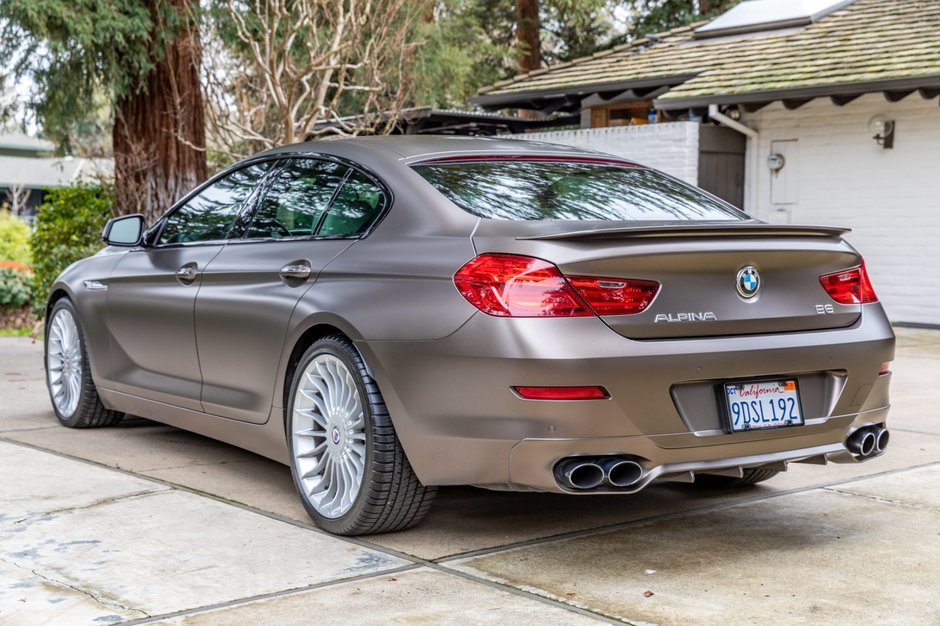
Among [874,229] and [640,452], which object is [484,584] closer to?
[640,452]

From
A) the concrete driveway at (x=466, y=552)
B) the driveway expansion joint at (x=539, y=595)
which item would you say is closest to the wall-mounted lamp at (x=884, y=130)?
the concrete driveway at (x=466, y=552)

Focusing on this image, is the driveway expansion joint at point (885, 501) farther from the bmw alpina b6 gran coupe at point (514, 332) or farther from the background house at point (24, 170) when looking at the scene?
the background house at point (24, 170)

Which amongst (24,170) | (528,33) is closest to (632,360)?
(528,33)

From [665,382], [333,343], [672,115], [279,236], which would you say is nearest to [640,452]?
[665,382]

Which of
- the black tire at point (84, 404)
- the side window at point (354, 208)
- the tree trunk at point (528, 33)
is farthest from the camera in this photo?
the tree trunk at point (528, 33)

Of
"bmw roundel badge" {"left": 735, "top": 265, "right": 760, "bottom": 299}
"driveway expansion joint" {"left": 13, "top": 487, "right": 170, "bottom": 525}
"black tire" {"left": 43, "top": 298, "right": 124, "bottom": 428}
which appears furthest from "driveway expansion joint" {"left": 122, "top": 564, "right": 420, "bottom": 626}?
"black tire" {"left": 43, "top": 298, "right": 124, "bottom": 428}

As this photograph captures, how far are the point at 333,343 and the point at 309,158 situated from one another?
43.6 inches

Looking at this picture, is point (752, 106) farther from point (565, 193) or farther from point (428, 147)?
point (565, 193)

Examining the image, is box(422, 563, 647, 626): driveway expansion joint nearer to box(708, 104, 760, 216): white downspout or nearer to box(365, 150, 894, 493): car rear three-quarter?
box(365, 150, 894, 493): car rear three-quarter

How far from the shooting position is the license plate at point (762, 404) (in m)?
4.01

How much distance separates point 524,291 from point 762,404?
3.01 feet

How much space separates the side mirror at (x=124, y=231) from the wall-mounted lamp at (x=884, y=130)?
397 inches

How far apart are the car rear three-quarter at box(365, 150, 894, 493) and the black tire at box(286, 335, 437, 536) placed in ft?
0.32

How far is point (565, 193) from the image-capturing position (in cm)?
461
